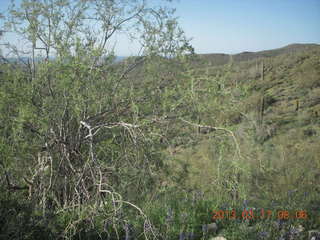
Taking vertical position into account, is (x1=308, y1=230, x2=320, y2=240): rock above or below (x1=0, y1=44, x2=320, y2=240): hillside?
below

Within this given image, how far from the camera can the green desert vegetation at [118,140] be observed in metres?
2.72

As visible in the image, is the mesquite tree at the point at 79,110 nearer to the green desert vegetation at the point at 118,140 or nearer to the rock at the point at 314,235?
the green desert vegetation at the point at 118,140

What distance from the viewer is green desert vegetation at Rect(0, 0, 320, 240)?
8.93 feet

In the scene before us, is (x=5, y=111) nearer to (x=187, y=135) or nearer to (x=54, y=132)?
→ (x=54, y=132)

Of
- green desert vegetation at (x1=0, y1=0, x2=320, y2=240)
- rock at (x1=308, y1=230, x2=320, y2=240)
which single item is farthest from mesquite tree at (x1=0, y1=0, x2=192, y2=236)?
rock at (x1=308, y1=230, x2=320, y2=240)

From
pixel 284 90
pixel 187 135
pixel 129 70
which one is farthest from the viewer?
pixel 284 90

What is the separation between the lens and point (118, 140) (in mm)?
4012

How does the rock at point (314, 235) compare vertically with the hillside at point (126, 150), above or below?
below

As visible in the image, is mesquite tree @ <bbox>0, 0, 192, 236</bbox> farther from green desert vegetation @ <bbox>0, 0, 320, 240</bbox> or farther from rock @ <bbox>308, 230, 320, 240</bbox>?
rock @ <bbox>308, 230, 320, 240</bbox>

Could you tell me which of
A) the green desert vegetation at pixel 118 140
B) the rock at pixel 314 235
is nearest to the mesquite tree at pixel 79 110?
the green desert vegetation at pixel 118 140

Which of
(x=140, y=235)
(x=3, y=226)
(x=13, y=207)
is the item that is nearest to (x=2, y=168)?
(x=13, y=207)

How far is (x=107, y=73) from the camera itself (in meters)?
4.06

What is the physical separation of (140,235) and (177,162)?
1.62 m
